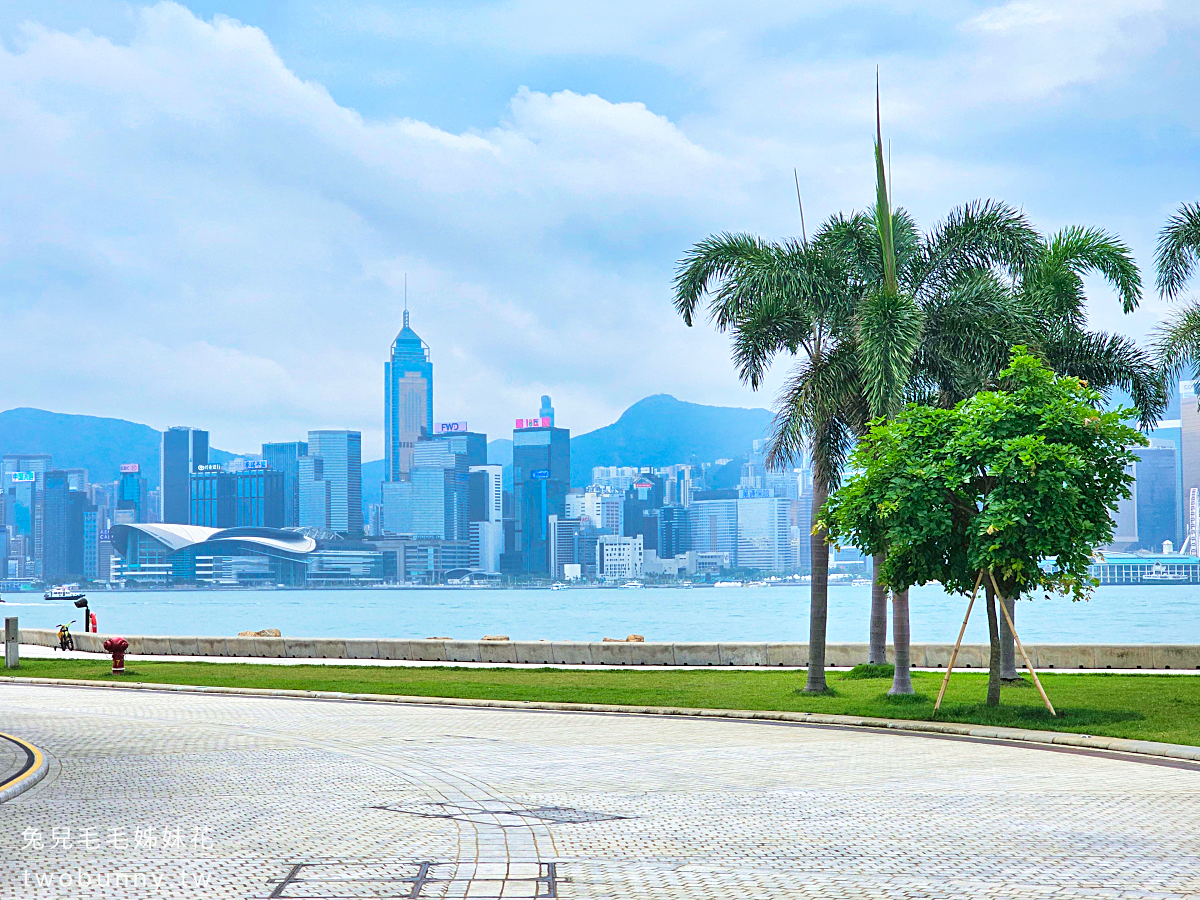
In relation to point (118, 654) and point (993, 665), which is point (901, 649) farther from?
point (118, 654)

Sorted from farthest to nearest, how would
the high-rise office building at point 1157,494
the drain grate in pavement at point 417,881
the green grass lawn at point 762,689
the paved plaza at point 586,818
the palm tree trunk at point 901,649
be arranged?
1. the high-rise office building at point 1157,494
2. the palm tree trunk at point 901,649
3. the green grass lawn at point 762,689
4. the paved plaza at point 586,818
5. the drain grate in pavement at point 417,881

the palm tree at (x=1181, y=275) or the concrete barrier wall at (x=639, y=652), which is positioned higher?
the palm tree at (x=1181, y=275)

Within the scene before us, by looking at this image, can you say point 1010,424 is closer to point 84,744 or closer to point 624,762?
point 624,762

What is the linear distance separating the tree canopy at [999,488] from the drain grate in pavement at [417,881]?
40.6 ft

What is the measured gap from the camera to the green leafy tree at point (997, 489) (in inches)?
755

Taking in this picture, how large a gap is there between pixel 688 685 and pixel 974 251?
10.8 metres

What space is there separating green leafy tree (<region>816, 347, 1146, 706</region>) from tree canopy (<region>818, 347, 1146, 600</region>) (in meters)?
0.02

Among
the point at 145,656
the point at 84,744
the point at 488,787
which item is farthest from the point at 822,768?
the point at 145,656

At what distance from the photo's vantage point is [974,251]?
87.8 feet

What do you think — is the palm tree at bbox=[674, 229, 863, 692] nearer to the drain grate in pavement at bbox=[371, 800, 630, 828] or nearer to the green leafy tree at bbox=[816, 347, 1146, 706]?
the green leafy tree at bbox=[816, 347, 1146, 706]

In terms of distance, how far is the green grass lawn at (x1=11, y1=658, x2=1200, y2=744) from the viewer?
1945 centimetres

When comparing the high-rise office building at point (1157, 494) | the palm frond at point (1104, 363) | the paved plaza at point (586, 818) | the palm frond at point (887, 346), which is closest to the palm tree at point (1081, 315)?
the palm frond at point (1104, 363)

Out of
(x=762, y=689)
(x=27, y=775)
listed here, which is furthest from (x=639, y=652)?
(x=27, y=775)

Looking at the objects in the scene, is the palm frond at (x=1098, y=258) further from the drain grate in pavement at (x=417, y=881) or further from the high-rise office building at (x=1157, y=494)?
the high-rise office building at (x=1157, y=494)
